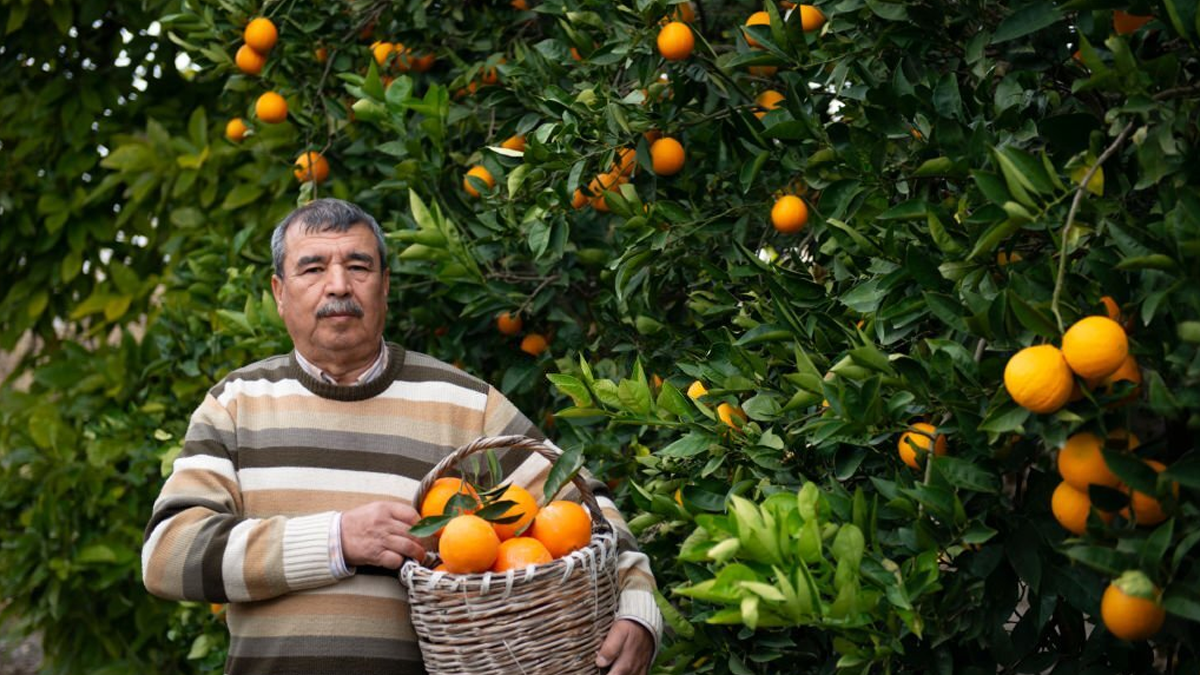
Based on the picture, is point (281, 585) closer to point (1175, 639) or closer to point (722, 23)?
point (1175, 639)

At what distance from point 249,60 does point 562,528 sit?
5.65 feet

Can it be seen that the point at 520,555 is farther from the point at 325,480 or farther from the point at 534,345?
the point at 534,345

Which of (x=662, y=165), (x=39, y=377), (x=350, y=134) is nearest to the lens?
(x=662, y=165)

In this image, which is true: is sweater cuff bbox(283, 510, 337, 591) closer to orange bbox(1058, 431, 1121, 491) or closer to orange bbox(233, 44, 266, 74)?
orange bbox(1058, 431, 1121, 491)

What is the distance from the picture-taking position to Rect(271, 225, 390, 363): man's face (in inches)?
93.6

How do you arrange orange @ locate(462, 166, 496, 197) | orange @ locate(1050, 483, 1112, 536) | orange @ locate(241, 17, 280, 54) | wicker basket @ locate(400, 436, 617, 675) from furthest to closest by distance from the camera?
orange @ locate(241, 17, 280, 54)
orange @ locate(462, 166, 496, 197)
wicker basket @ locate(400, 436, 617, 675)
orange @ locate(1050, 483, 1112, 536)

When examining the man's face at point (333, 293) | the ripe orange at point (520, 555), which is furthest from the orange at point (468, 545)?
the man's face at point (333, 293)

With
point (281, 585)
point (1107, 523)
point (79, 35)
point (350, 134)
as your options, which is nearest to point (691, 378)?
point (281, 585)

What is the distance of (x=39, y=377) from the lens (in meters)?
4.54

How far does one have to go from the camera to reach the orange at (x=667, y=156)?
2.54 metres

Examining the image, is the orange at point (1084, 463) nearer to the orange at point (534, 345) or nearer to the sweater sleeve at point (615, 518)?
the sweater sleeve at point (615, 518)

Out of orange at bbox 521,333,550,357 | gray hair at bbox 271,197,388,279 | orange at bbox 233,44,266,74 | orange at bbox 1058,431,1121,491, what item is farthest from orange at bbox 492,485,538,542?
orange at bbox 233,44,266,74

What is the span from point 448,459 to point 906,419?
746 mm

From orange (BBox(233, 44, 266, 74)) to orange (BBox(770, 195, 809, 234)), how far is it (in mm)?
1514
